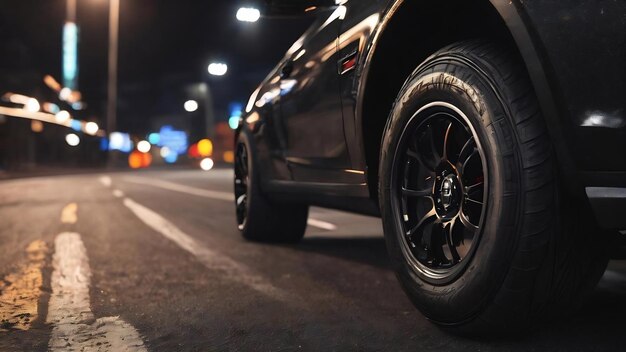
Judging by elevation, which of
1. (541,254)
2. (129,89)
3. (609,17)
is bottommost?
(541,254)

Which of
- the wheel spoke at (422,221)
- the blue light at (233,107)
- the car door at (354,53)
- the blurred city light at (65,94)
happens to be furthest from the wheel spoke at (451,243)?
the blurred city light at (65,94)

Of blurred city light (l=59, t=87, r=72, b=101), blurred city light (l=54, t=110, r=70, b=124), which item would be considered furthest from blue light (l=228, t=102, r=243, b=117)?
blurred city light (l=59, t=87, r=72, b=101)

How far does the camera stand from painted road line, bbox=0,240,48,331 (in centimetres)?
269

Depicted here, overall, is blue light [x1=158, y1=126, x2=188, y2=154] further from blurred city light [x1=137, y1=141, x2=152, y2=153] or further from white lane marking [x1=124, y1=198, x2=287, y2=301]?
white lane marking [x1=124, y1=198, x2=287, y2=301]

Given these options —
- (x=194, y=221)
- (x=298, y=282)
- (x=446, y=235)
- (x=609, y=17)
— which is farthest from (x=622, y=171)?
(x=194, y=221)

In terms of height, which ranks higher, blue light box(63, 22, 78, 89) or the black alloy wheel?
blue light box(63, 22, 78, 89)

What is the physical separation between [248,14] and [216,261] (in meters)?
1.68

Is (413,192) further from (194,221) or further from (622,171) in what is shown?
(194,221)

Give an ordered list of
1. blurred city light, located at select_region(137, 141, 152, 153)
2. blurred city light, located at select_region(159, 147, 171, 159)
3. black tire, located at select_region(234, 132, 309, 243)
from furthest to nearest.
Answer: blurred city light, located at select_region(137, 141, 152, 153) < blurred city light, located at select_region(159, 147, 171, 159) < black tire, located at select_region(234, 132, 309, 243)

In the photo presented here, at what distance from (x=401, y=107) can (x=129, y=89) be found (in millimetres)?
73365

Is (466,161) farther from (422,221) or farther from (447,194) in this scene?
(422,221)

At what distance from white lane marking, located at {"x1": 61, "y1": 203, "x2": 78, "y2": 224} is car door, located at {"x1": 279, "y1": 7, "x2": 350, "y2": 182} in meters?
3.74

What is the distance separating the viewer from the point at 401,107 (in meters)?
2.59

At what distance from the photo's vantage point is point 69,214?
7742 millimetres
